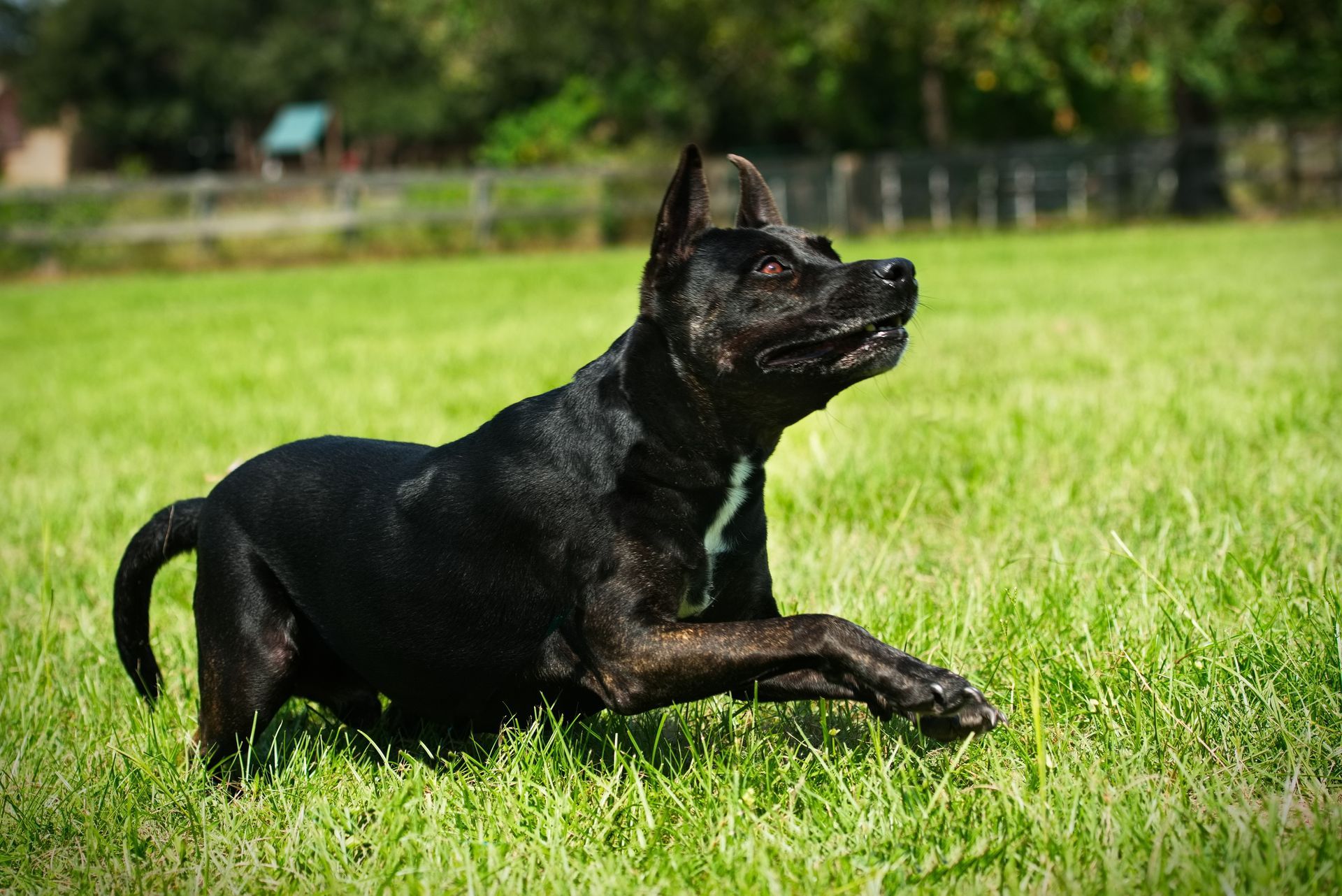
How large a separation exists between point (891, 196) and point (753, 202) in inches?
1167

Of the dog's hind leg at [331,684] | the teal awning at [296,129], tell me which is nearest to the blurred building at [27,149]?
the teal awning at [296,129]

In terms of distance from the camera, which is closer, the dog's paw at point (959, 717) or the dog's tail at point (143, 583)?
the dog's paw at point (959, 717)

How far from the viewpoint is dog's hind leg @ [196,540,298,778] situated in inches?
113

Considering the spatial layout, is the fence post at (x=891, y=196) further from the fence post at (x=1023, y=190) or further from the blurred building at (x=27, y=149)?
the blurred building at (x=27, y=149)

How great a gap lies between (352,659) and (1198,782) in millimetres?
1821

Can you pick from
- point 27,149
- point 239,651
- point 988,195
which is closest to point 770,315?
point 239,651

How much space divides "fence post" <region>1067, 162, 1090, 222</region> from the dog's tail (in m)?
30.7

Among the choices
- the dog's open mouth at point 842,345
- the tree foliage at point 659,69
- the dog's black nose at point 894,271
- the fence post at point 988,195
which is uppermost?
the tree foliage at point 659,69

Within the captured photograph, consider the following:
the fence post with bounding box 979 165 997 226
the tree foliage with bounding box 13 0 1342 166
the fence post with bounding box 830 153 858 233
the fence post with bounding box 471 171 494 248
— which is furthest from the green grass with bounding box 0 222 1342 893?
the fence post with bounding box 979 165 997 226

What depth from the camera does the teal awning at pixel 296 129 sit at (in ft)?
213

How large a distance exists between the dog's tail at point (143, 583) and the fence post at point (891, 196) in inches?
1170

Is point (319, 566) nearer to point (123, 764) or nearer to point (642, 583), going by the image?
point (123, 764)

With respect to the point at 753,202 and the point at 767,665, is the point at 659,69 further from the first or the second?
the point at 767,665

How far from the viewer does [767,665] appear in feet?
7.95
